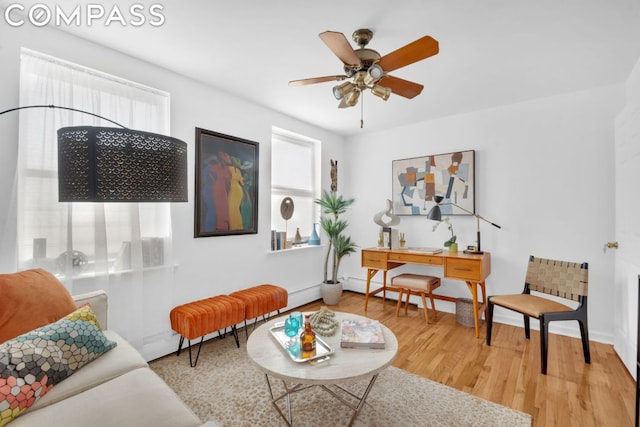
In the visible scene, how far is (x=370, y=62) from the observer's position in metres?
1.85

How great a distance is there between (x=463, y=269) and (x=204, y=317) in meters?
2.54

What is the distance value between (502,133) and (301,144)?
2515mm

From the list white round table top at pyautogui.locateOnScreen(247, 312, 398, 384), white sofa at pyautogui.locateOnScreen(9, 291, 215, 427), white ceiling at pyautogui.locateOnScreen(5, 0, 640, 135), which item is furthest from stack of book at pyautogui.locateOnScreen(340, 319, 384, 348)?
white ceiling at pyautogui.locateOnScreen(5, 0, 640, 135)

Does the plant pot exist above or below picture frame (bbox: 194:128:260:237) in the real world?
below

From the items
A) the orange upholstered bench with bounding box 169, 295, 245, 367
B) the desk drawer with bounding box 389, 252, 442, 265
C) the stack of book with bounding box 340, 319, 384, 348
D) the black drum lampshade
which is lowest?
the orange upholstered bench with bounding box 169, 295, 245, 367

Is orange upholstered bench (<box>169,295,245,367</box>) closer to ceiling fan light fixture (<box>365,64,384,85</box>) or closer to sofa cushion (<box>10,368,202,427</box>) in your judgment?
sofa cushion (<box>10,368,202,427</box>)

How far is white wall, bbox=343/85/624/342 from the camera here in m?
2.83

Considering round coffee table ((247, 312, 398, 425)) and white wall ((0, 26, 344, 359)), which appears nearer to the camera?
round coffee table ((247, 312, 398, 425))

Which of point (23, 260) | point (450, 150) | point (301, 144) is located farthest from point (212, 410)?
point (450, 150)

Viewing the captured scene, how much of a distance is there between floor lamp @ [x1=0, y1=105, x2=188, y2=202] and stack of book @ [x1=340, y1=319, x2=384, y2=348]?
1295 mm

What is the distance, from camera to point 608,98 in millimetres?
2805

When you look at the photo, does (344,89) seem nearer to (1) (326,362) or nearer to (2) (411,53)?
(2) (411,53)

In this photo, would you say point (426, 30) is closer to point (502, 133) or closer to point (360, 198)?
point (502, 133)

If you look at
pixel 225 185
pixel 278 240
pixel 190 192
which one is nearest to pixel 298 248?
pixel 278 240
